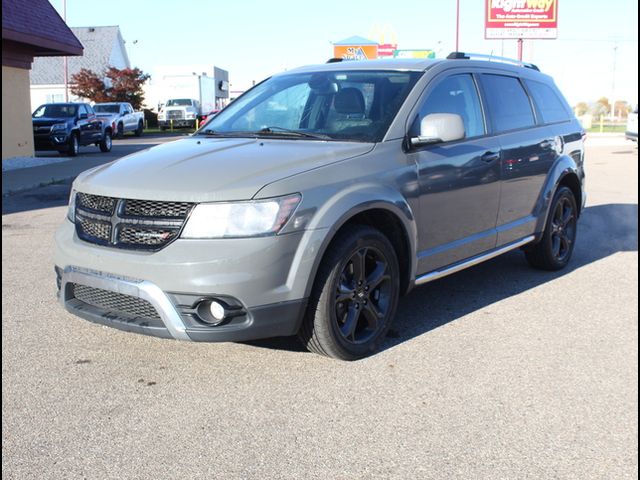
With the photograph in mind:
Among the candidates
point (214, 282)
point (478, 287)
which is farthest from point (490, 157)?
point (214, 282)

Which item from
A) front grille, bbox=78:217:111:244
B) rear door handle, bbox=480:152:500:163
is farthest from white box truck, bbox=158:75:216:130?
front grille, bbox=78:217:111:244

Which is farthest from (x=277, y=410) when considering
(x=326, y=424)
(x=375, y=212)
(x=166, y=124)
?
(x=166, y=124)

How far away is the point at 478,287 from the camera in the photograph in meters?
6.26

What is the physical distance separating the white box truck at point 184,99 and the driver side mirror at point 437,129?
41.4 metres

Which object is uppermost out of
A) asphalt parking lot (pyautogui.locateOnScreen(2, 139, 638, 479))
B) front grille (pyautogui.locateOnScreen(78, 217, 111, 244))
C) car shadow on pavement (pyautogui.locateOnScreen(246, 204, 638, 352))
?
front grille (pyautogui.locateOnScreen(78, 217, 111, 244))

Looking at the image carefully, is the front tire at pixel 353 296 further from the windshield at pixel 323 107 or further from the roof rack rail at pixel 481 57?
the roof rack rail at pixel 481 57

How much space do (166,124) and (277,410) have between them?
44.7 meters

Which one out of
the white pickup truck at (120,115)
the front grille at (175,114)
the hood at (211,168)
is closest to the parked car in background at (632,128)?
the hood at (211,168)

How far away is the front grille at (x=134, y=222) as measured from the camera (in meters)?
3.88

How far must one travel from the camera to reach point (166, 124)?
46.6 meters

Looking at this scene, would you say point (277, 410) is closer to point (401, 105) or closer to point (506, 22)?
point (401, 105)

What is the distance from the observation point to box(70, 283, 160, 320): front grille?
4.01 meters

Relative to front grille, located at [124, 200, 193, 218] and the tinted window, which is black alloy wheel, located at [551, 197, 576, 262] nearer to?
the tinted window

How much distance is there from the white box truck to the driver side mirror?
4144 centimetres
